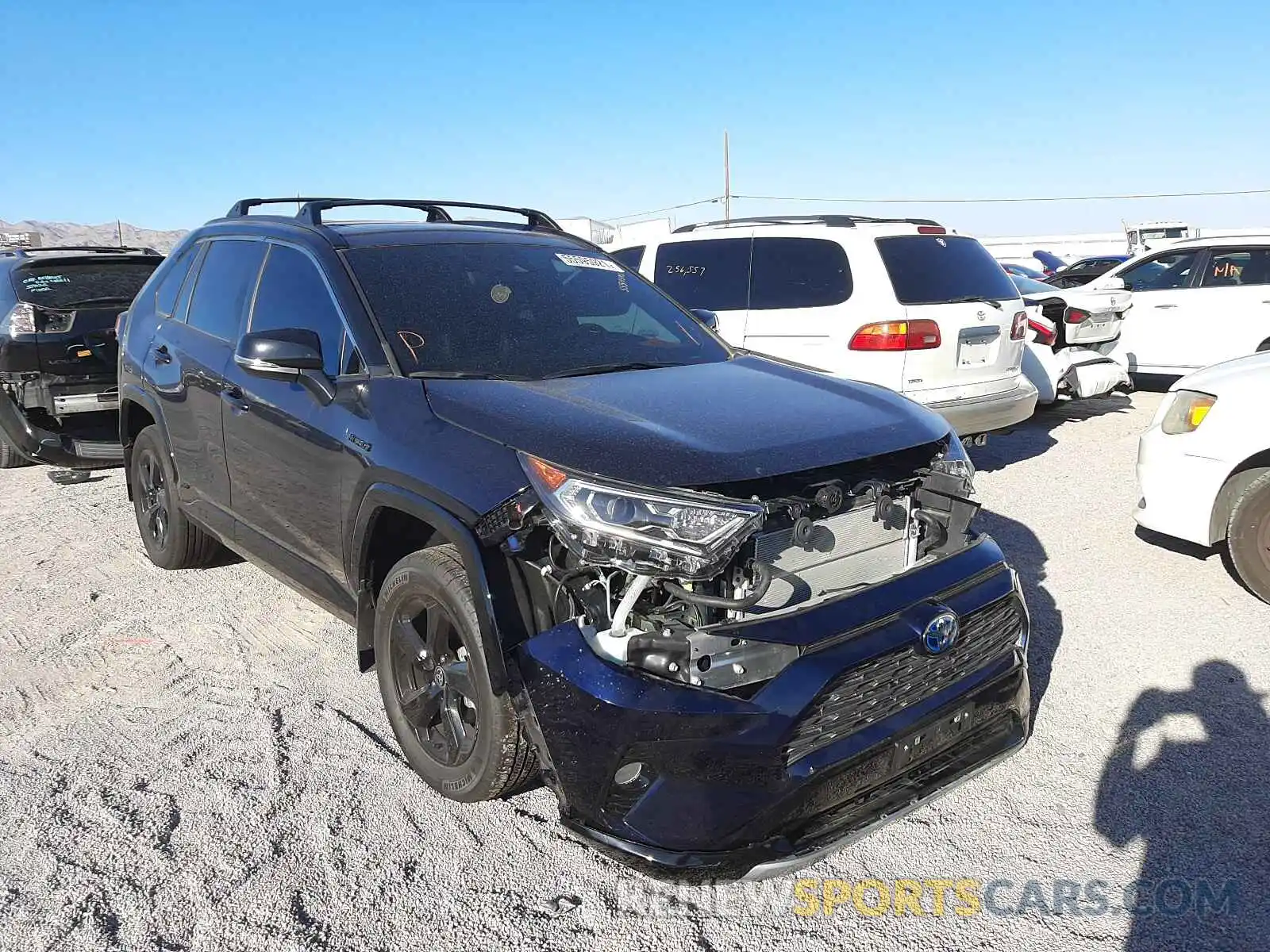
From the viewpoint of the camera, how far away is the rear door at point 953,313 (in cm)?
649

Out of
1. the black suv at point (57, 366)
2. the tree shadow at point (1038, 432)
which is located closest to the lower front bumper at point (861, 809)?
the tree shadow at point (1038, 432)

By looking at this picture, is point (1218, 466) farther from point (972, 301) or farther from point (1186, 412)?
point (972, 301)

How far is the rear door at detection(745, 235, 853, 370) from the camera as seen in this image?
6.64 meters

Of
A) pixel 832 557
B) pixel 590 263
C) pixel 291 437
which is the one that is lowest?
pixel 832 557

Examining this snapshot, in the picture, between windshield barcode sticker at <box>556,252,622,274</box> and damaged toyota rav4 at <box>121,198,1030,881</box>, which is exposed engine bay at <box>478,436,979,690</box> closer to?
damaged toyota rav4 at <box>121,198,1030,881</box>

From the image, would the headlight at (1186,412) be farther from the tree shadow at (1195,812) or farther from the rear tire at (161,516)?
the rear tire at (161,516)

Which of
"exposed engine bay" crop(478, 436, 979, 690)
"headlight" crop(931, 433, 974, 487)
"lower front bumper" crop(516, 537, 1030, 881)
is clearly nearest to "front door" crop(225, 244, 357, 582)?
"exposed engine bay" crop(478, 436, 979, 690)

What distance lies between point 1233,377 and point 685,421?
358 cm

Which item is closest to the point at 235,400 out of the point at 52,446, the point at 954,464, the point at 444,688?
the point at 444,688

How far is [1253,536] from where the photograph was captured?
4641mm

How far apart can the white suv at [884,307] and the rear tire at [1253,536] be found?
2055mm

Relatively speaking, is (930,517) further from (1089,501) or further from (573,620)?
(1089,501)

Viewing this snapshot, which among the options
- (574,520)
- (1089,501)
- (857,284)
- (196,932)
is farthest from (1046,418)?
(196,932)

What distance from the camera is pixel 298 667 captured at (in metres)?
4.11
